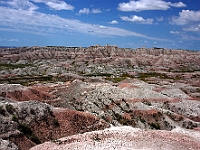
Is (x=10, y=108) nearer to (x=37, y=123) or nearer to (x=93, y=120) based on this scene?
(x=37, y=123)

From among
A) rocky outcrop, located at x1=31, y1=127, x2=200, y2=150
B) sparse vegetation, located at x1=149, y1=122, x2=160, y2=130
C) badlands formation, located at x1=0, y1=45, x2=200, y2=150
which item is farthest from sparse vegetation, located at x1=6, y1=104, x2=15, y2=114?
sparse vegetation, located at x1=149, y1=122, x2=160, y2=130

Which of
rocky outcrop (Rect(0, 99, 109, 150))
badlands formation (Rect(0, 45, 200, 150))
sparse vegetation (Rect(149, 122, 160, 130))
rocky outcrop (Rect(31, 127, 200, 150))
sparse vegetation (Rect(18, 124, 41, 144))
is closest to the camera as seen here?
rocky outcrop (Rect(31, 127, 200, 150))

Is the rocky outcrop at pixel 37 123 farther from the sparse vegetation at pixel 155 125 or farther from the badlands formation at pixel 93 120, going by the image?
the sparse vegetation at pixel 155 125

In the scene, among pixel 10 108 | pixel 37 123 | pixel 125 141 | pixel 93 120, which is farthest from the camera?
pixel 93 120

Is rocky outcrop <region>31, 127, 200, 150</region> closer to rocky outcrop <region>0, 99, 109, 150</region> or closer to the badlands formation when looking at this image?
the badlands formation

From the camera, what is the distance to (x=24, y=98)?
1905 inches

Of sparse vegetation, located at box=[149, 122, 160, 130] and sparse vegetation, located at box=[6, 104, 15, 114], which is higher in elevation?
sparse vegetation, located at box=[6, 104, 15, 114]

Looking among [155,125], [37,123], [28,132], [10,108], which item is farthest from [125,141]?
[155,125]

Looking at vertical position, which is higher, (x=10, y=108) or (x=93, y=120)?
(x=10, y=108)

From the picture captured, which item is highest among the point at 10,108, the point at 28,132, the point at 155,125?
the point at 10,108

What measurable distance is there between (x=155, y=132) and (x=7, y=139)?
632 inches

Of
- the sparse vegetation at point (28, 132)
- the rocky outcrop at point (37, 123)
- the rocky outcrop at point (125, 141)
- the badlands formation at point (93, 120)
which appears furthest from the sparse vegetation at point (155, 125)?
the sparse vegetation at point (28, 132)

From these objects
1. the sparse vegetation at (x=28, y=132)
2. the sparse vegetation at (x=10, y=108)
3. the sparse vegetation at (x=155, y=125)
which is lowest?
the sparse vegetation at (x=155, y=125)

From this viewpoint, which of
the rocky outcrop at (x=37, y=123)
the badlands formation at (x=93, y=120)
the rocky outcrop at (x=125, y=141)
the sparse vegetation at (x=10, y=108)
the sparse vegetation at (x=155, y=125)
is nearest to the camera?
the rocky outcrop at (x=125, y=141)
